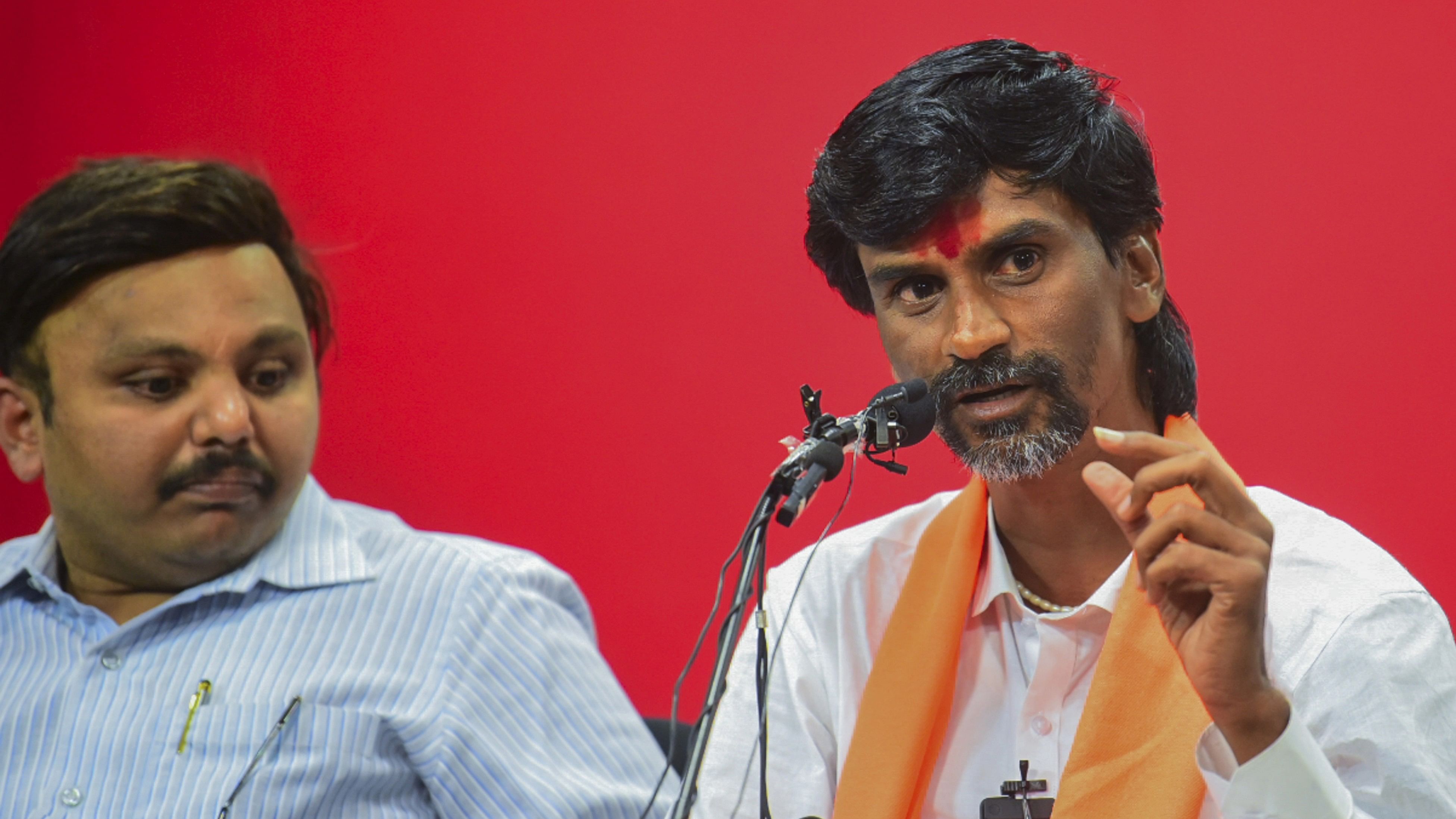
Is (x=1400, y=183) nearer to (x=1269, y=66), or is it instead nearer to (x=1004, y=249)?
(x=1269, y=66)

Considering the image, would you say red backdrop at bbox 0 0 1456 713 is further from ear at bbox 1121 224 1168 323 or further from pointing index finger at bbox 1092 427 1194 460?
pointing index finger at bbox 1092 427 1194 460

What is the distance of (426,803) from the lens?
2.17 meters

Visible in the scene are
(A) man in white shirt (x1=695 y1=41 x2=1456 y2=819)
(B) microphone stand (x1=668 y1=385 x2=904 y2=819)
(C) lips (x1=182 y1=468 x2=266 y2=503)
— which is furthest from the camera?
(C) lips (x1=182 y1=468 x2=266 y2=503)

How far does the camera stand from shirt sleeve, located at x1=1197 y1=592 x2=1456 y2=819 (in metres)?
1.40

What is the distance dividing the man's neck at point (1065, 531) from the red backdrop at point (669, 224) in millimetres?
564

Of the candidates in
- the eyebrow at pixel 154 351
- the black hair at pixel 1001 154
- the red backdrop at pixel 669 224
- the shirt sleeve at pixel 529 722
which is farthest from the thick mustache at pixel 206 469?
the black hair at pixel 1001 154

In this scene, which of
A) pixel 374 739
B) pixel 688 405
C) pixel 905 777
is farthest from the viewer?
pixel 688 405

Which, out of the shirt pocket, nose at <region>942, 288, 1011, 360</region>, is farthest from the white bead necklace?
the shirt pocket

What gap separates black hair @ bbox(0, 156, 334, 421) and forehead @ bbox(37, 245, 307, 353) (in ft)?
0.07

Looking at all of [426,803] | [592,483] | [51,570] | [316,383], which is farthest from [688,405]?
[51,570]

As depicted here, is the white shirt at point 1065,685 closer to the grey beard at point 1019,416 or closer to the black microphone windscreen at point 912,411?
the grey beard at point 1019,416

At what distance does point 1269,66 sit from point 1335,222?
28 cm

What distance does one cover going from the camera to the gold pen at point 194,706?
2.08 metres

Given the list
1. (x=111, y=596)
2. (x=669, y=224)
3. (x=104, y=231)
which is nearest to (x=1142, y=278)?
(x=669, y=224)
